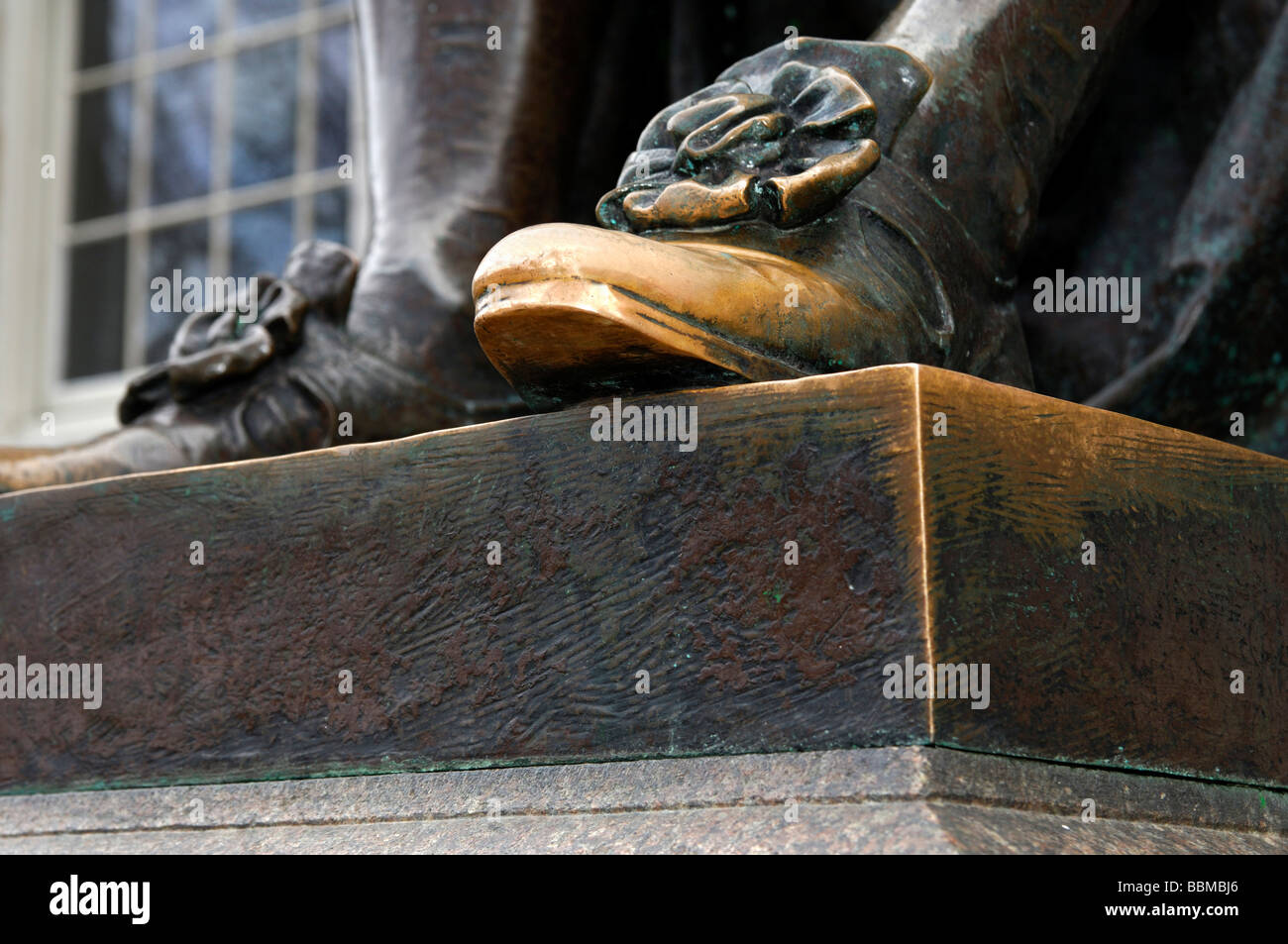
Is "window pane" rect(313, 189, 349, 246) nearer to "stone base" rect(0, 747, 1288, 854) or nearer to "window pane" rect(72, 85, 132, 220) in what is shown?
"window pane" rect(72, 85, 132, 220)

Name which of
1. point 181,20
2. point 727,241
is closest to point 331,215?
point 181,20

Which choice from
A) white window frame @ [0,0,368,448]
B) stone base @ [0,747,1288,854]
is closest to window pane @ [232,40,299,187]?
white window frame @ [0,0,368,448]

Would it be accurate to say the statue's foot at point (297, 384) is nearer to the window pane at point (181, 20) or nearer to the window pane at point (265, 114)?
the window pane at point (265, 114)

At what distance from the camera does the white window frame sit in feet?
13.7

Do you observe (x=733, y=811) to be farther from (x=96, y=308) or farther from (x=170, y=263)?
(x=96, y=308)

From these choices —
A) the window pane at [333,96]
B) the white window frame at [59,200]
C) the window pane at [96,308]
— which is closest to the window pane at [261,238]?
the white window frame at [59,200]

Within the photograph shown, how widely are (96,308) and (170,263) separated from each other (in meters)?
0.26

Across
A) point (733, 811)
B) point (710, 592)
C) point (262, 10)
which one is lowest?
point (733, 811)

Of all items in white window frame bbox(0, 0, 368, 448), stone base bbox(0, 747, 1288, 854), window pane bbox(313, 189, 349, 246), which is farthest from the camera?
white window frame bbox(0, 0, 368, 448)

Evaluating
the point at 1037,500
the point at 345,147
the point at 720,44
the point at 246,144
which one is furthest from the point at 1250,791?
the point at 246,144

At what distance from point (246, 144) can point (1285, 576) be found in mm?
3435

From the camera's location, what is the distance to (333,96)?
3988mm

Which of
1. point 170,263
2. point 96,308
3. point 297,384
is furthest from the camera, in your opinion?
point 96,308

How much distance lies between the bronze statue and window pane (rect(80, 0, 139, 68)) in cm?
303
